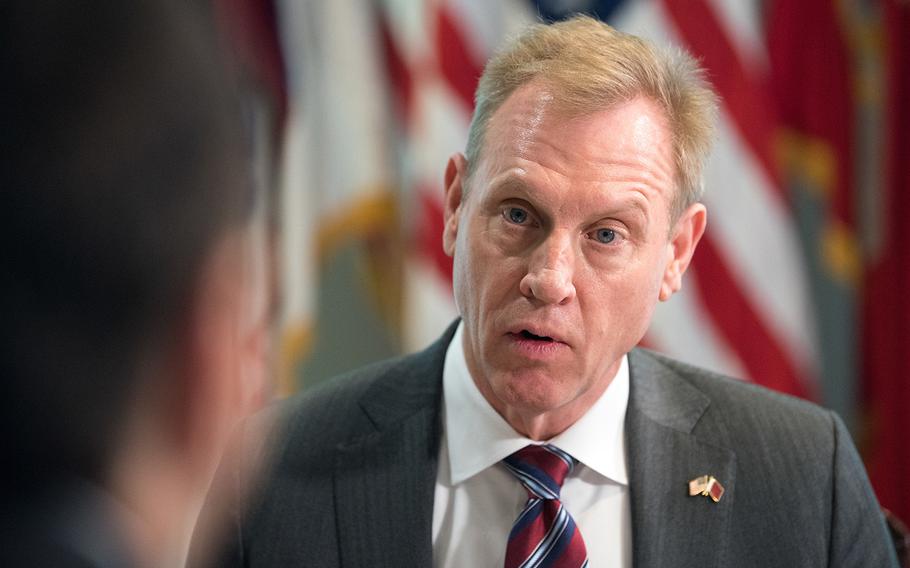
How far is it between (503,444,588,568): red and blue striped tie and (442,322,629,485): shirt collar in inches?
1.3

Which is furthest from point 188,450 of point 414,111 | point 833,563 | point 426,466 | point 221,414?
point 414,111

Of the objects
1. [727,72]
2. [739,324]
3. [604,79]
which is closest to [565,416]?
[604,79]

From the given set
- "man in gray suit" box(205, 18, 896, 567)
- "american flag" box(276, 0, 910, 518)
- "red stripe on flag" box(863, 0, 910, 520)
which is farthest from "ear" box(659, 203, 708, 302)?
"red stripe on flag" box(863, 0, 910, 520)

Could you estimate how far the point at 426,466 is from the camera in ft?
5.71

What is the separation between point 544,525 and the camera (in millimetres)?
1651

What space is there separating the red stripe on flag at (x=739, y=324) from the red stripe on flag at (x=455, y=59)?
2.55 ft

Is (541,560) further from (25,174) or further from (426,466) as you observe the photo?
(25,174)

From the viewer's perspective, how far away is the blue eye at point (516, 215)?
1.67 metres

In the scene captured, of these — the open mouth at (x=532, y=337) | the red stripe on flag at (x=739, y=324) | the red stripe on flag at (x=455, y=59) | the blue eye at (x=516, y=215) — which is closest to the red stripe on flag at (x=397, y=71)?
the red stripe on flag at (x=455, y=59)

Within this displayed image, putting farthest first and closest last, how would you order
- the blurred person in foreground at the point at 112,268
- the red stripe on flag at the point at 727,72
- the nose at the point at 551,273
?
the red stripe on flag at the point at 727,72 → the nose at the point at 551,273 → the blurred person in foreground at the point at 112,268

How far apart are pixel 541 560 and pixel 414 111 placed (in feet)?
5.73

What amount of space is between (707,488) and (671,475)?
62mm

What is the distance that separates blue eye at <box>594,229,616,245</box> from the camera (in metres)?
1.66

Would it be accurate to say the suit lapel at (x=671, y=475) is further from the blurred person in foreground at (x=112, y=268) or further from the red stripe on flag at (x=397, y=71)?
the red stripe on flag at (x=397, y=71)
